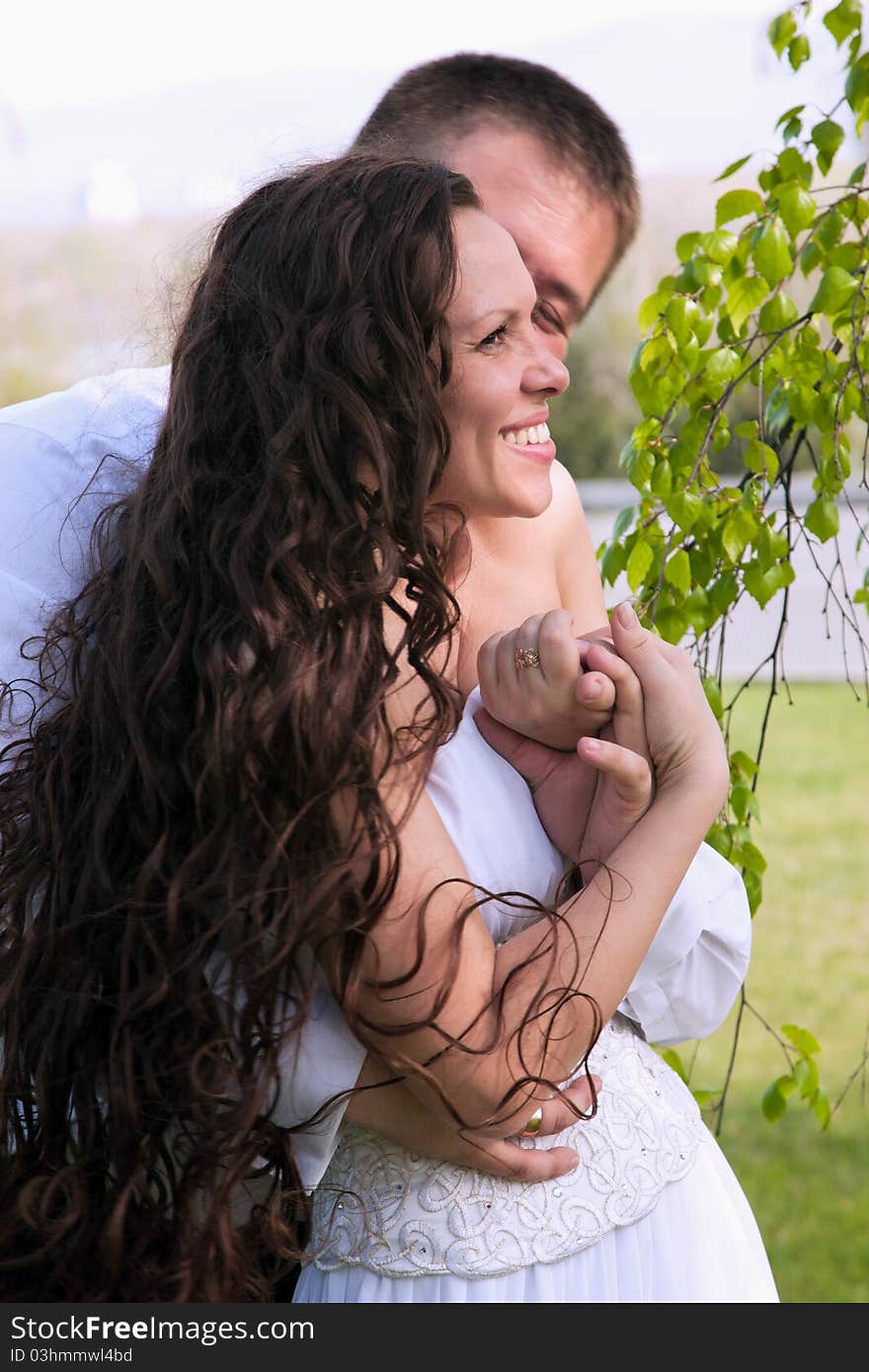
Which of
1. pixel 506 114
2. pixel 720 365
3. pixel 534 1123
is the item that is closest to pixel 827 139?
pixel 720 365

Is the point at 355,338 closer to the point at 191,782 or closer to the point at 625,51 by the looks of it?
the point at 191,782

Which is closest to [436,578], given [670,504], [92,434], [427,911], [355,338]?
[355,338]

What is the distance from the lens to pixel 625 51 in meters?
48.7

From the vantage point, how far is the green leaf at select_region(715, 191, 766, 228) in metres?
2.07

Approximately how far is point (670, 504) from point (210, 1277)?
126 centimetres

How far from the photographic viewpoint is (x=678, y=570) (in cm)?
210

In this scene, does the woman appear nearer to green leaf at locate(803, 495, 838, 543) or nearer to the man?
the man

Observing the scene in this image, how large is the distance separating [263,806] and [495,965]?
29 centimetres

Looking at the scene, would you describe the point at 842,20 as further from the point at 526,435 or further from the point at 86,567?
the point at 86,567

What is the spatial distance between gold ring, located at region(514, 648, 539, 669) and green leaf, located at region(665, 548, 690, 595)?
0.59 metres

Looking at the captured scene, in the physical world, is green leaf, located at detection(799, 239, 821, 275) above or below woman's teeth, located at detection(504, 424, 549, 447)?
above

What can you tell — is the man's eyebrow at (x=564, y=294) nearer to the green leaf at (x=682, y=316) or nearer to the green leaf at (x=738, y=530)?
the green leaf at (x=682, y=316)

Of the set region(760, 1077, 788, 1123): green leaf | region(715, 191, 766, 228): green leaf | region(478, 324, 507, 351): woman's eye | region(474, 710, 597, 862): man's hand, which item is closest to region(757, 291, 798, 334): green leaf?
region(715, 191, 766, 228): green leaf

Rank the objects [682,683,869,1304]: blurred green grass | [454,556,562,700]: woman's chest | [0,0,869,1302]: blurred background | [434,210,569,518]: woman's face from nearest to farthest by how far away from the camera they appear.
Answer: [434,210,569,518]: woman's face < [454,556,562,700]: woman's chest < [0,0,869,1302]: blurred background < [682,683,869,1304]: blurred green grass
